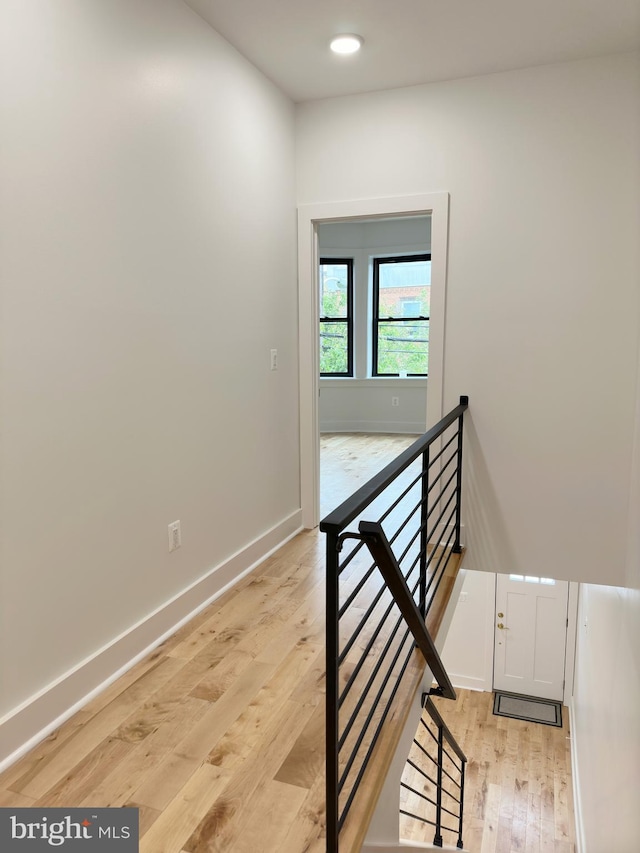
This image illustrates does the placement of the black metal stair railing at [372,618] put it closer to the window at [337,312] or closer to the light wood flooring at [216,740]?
the light wood flooring at [216,740]

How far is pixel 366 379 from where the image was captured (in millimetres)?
7602

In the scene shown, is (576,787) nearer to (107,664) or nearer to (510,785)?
(510,785)

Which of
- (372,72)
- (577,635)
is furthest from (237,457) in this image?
(577,635)

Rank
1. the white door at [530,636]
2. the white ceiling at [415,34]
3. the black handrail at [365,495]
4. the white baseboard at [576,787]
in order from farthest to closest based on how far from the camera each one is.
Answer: the white door at [530,636], the white baseboard at [576,787], the white ceiling at [415,34], the black handrail at [365,495]

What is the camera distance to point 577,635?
247 inches

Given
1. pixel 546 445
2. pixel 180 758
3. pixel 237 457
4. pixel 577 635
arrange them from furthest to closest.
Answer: pixel 577 635 < pixel 546 445 < pixel 237 457 < pixel 180 758

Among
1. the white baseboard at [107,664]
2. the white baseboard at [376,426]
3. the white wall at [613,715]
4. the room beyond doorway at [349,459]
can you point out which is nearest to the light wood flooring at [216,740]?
the white baseboard at [107,664]

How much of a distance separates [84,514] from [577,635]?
5.79 meters

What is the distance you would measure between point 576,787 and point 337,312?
18.0 ft

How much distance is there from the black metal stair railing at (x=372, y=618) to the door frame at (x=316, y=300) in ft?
1.21

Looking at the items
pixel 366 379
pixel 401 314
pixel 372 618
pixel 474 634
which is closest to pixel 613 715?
pixel 372 618

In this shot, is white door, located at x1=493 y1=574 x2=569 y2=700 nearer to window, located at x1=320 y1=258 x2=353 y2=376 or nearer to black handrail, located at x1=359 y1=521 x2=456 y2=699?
window, located at x1=320 y1=258 x2=353 y2=376

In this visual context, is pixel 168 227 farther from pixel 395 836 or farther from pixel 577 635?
pixel 577 635

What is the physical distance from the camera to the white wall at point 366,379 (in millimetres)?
7266
